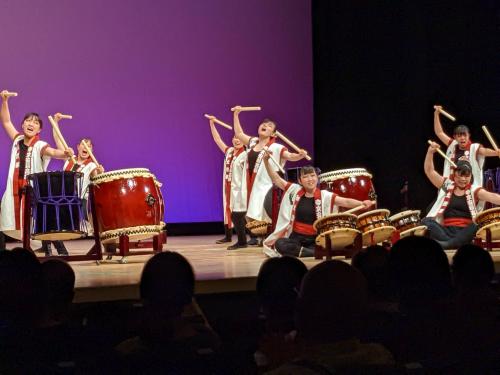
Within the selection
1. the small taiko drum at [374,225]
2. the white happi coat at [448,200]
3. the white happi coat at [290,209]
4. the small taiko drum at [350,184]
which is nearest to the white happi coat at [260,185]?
the small taiko drum at [350,184]

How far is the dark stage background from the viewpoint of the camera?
672 cm

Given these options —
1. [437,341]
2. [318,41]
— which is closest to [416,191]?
[318,41]

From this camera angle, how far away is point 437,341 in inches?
104

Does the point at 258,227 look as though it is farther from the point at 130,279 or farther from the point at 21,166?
the point at 130,279

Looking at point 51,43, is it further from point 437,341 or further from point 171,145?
point 437,341

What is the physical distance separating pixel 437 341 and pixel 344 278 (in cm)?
68

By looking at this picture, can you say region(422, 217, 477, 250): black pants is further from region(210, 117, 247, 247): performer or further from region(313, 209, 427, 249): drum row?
region(210, 117, 247, 247): performer

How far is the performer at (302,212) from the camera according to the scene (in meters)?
5.28

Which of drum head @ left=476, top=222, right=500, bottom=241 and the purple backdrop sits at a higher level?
the purple backdrop

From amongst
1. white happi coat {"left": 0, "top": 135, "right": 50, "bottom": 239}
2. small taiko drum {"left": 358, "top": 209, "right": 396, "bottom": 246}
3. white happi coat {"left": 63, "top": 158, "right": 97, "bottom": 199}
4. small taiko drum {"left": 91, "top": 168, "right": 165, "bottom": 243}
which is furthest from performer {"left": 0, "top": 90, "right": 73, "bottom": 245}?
small taiko drum {"left": 358, "top": 209, "right": 396, "bottom": 246}

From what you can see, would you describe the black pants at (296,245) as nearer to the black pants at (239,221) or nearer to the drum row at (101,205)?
the drum row at (101,205)

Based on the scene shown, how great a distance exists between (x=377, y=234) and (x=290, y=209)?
64cm

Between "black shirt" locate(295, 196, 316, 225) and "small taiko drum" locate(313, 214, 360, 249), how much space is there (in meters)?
0.40

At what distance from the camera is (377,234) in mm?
5039
